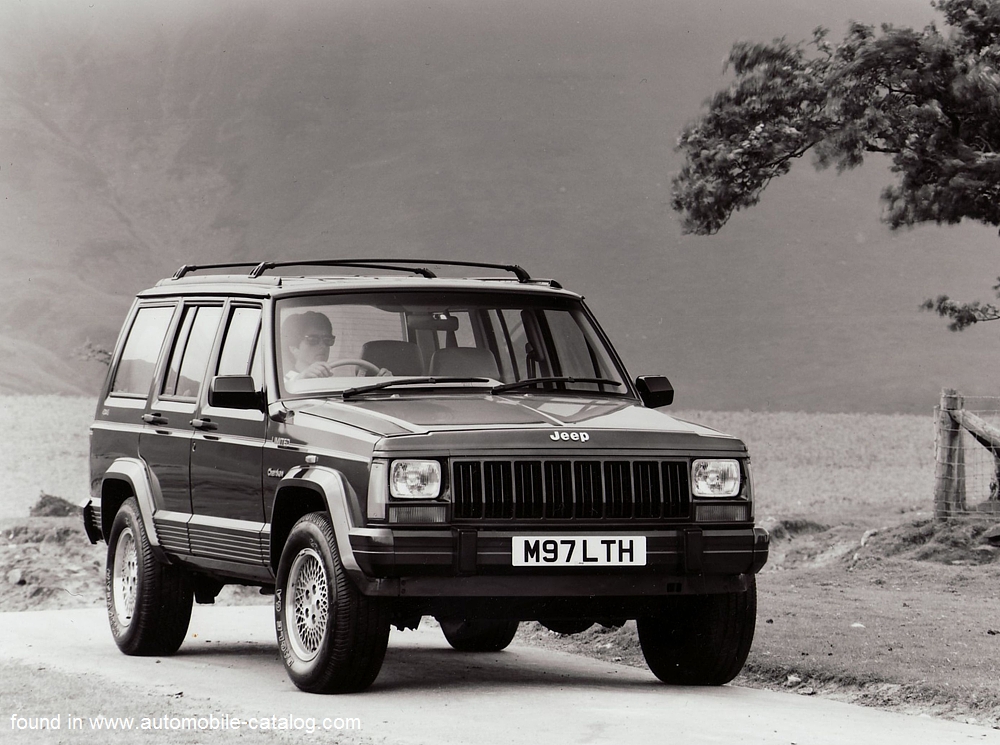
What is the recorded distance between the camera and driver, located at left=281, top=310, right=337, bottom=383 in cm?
927

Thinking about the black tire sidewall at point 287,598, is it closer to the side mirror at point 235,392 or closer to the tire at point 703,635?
the side mirror at point 235,392

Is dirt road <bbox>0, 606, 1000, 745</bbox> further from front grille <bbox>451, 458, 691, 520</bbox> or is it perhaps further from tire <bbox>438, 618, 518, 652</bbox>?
front grille <bbox>451, 458, 691, 520</bbox>

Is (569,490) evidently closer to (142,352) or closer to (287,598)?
(287,598)

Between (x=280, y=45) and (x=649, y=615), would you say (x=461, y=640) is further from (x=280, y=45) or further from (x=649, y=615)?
(x=280, y=45)

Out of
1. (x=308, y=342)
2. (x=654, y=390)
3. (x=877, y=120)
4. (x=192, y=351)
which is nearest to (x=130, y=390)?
(x=192, y=351)

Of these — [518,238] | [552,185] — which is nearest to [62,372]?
[518,238]

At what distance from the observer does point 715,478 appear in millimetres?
8484

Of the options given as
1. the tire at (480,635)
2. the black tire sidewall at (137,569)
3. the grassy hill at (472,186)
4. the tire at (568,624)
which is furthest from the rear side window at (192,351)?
the grassy hill at (472,186)

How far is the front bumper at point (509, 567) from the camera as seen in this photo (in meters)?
7.87

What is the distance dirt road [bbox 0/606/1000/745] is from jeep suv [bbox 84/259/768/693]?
294 millimetres

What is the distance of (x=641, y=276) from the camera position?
126 metres

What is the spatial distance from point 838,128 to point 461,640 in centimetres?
1028

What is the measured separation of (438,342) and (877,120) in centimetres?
1069

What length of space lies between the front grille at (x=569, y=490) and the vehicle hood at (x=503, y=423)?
0.34 ft
